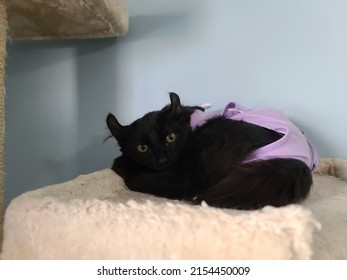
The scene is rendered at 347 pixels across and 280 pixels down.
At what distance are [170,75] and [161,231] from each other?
991mm

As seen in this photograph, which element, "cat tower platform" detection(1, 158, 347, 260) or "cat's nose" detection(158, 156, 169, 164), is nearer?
"cat tower platform" detection(1, 158, 347, 260)

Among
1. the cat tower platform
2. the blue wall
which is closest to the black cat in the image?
the cat tower platform

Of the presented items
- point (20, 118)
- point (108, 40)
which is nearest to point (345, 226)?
point (108, 40)

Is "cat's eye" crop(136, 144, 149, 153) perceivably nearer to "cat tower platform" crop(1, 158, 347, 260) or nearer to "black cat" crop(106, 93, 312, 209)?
"black cat" crop(106, 93, 312, 209)

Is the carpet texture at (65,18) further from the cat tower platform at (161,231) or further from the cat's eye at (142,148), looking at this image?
the cat tower platform at (161,231)

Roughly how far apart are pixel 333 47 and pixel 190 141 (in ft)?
2.37

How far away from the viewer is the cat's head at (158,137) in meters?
1.01

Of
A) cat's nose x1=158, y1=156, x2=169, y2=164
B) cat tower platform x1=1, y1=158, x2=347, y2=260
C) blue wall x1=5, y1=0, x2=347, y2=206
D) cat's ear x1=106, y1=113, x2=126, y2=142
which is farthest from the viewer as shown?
blue wall x1=5, y1=0, x2=347, y2=206

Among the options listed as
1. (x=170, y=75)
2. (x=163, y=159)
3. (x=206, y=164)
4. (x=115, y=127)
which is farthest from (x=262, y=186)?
(x=170, y=75)

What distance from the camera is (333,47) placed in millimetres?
1287

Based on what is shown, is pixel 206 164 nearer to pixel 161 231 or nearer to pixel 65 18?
pixel 161 231

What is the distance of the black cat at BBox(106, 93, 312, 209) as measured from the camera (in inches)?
28.9

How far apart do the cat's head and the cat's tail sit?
9.6 inches

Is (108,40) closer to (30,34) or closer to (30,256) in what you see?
(30,34)
